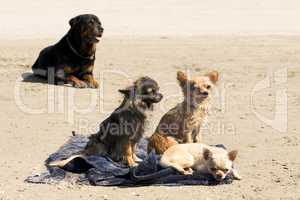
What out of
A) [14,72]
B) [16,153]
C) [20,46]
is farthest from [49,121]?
[20,46]

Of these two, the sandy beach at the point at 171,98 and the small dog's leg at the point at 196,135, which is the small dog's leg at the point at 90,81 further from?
the small dog's leg at the point at 196,135

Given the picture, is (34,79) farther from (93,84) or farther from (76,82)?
(93,84)

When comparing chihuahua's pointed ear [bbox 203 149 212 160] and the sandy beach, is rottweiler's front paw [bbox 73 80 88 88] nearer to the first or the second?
the sandy beach

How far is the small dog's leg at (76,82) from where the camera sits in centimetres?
1209

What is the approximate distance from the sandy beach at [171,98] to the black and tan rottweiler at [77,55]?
299 mm

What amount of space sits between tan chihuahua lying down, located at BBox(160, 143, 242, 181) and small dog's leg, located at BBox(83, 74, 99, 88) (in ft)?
17.1

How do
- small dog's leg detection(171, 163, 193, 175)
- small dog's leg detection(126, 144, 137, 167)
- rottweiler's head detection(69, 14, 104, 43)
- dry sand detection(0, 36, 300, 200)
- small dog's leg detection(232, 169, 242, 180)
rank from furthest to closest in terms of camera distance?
rottweiler's head detection(69, 14, 104, 43), small dog's leg detection(126, 144, 137, 167), small dog's leg detection(232, 169, 242, 180), small dog's leg detection(171, 163, 193, 175), dry sand detection(0, 36, 300, 200)

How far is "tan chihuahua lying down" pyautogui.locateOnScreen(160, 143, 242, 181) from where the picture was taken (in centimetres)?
677

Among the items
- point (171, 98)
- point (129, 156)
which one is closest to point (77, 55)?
point (171, 98)

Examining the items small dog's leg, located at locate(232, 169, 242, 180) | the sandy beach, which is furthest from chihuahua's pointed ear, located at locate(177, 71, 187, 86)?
small dog's leg, located at locate(232, 169, 242, 180)

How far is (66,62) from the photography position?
12.4 m

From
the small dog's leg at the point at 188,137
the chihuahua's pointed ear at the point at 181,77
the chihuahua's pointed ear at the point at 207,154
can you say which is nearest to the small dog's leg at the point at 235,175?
the chihuahua's pointed ear at the point at 207,154

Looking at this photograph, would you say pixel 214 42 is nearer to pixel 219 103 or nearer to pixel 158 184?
pixel 219 103

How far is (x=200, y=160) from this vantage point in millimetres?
6980
